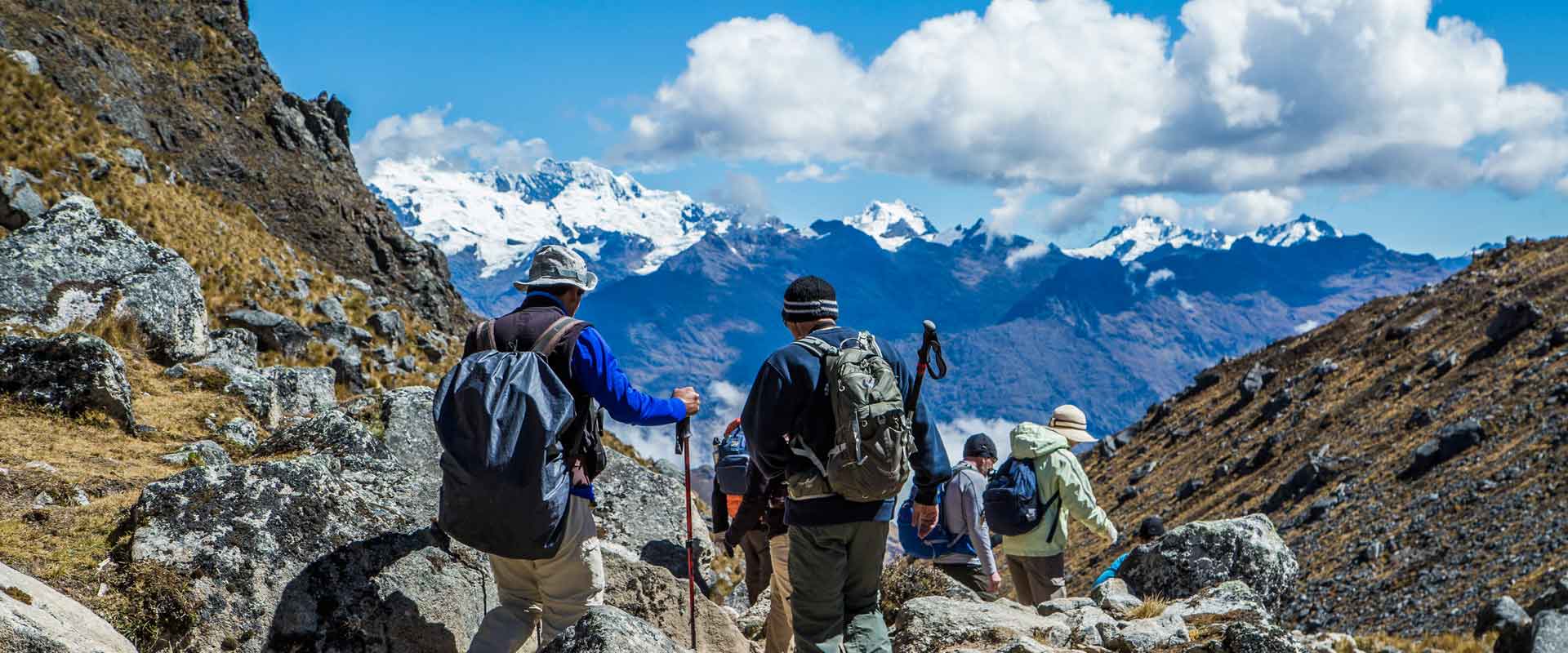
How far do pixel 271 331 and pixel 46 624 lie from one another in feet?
77.7

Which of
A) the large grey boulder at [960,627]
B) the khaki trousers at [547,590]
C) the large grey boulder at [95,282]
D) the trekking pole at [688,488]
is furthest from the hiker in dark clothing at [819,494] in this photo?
the large grey boulder at [95,282]

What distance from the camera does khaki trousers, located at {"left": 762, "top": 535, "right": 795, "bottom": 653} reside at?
7.16 metres

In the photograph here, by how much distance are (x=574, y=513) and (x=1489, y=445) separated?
1419 inches

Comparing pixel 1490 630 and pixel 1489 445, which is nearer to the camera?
pixel 1490 630

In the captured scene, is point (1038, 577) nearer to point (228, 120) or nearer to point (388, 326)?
point (388, 326)

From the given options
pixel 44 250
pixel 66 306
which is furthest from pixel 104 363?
pixel 44 250

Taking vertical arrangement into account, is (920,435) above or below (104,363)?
below

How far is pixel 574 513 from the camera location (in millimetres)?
5969

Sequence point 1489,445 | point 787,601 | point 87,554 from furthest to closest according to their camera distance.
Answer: point 1489,445, point 787,601, point 87,554

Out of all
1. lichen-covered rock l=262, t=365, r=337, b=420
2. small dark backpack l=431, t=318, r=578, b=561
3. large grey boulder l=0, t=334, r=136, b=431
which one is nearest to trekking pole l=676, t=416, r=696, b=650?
small dark backpack l=431, t=318, r=578, b=561

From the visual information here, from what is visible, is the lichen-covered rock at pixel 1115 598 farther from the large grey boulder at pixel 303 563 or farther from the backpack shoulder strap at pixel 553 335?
the backpack shoulder strap at pixel 553 335

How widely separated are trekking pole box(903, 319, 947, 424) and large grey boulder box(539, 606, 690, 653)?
2.13 m

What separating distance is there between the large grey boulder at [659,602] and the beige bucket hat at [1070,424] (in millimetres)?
4231

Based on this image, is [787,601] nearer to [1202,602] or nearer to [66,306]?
[1202,602]
